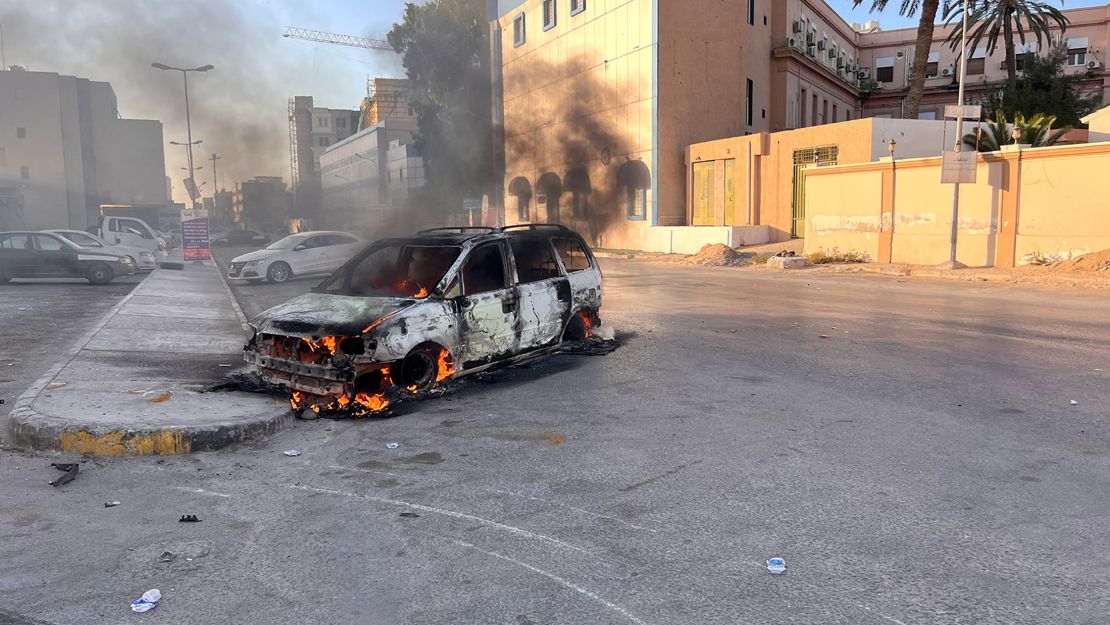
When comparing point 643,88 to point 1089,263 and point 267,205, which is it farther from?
point 267,205

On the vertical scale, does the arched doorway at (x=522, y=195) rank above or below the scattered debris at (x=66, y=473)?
above

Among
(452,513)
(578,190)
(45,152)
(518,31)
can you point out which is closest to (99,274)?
(452,513)

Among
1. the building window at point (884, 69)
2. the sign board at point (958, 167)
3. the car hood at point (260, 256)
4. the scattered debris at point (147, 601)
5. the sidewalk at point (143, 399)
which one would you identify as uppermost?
the building window at point (884, 69)

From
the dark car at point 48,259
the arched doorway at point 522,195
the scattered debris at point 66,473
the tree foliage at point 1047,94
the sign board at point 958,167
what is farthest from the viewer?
the arched doorway at point 522,195

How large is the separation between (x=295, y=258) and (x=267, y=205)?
4893 centimetres

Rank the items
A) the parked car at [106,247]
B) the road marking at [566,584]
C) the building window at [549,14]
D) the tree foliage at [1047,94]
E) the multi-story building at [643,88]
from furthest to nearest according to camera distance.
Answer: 1. the building window at [549,14]
2. the tree foliage at [1047,94]
3. the multi-story building at [643,88]
4. the parked car at [106,247]
5. the road marking at [566,584]

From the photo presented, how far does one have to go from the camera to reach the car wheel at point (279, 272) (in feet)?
61.2

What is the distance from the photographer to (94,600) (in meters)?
3.04

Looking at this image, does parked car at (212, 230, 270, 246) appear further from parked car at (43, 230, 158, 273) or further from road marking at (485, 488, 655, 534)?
road marking at (485, 488, 655, 534)

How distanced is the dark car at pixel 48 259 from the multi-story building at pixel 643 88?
19805 millimetres

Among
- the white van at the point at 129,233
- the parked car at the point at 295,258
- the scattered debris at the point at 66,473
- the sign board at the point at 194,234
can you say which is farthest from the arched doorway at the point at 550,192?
the scattered debris at the point at 66,473

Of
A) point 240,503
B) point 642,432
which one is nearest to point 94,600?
point 240,503

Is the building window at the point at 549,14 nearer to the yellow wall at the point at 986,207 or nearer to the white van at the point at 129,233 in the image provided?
the yellow wall at the point at 986,207

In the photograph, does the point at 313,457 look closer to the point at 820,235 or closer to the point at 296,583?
the point at 296,583
